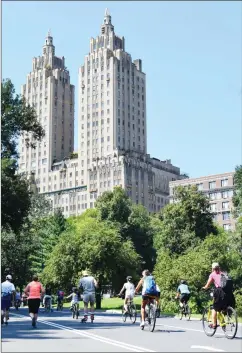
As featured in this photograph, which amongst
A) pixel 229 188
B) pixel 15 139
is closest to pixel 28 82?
pixel 229 188

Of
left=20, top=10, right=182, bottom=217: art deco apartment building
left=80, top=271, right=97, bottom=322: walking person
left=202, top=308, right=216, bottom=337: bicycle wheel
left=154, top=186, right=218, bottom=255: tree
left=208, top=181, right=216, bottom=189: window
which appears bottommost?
left=202, top=308, right=216, bottom=337: bicycle wheel

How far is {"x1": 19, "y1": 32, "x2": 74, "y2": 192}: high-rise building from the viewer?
169500 mm

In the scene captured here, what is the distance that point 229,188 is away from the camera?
11944 cm

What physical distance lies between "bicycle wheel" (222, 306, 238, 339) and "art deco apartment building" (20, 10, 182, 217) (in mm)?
130208

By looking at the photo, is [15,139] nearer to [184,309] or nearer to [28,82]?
[184,309]

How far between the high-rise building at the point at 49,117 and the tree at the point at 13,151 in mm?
130015

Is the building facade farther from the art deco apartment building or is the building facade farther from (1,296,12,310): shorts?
(1,296,12,310): shorts

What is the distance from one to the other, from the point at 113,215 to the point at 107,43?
9977 centimetres

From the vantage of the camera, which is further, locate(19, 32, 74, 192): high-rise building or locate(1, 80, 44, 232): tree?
locate(19, 32, 74, 192): high-rise building

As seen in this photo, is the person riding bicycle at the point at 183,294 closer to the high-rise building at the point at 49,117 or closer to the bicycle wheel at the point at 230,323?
the bicycle wheel at the point at 230,323

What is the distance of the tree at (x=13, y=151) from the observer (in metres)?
34.6

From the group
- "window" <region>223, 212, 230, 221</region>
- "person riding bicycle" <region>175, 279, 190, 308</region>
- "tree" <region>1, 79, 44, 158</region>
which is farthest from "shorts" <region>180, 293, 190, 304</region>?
"window" <region>223, 212, 230, 221</region>

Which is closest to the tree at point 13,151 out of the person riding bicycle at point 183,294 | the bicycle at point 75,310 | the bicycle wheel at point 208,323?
the bicycle at point 75,310

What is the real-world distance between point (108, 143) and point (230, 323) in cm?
13979
